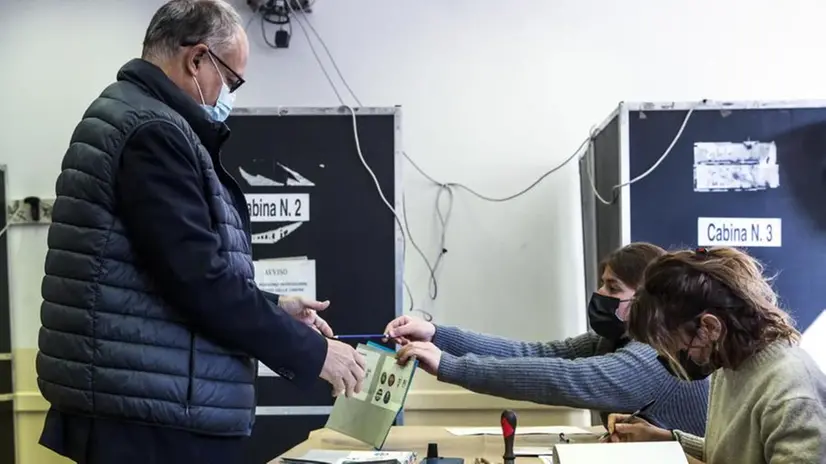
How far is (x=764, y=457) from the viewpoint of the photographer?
1.29 meters

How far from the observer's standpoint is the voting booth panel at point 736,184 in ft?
8.43

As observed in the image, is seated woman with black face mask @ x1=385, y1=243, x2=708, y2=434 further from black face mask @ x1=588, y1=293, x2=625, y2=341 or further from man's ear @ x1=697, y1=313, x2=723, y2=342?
man's ear @ x1=697, y1=313, x2=723, y2=342

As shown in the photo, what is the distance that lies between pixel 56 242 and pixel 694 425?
1.46 meters

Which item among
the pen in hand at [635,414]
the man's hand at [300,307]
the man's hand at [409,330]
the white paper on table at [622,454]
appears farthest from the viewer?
the man's hand at [409,330]

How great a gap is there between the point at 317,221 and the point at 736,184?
1.44 m

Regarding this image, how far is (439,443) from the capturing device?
6.44ft

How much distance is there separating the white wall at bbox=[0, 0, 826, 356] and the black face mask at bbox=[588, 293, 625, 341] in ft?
3.53

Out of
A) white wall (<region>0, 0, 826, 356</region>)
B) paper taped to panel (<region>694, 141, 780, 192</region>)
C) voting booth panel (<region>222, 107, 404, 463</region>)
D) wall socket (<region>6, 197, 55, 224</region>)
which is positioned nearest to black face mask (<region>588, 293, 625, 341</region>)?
paper taped to panel (<region>694, 141, 780, 192</region>)

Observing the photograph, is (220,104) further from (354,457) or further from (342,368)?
(354,457)

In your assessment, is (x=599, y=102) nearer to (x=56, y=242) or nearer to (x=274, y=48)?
(x=274, y=48)

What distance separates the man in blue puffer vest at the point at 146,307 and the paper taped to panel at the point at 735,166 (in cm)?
173

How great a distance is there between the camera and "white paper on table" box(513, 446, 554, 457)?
1.78m

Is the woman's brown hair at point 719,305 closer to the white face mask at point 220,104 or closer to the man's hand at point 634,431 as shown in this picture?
the man's hand at point 634,431

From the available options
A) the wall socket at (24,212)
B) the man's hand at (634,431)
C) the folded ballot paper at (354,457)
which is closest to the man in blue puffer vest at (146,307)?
the folded ballot paper at (354,457)
